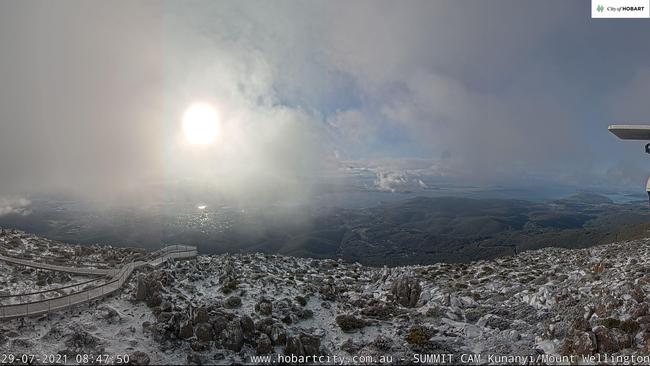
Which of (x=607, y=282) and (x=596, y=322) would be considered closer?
(x=596, y=322)

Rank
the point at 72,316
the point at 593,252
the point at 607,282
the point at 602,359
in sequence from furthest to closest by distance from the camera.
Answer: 1. the point at 593,252
2. the point at 607,282
3. the point at 72,316
4. the point at 602,359

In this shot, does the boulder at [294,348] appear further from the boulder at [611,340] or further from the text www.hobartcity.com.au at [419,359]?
the boulder at [611,340]

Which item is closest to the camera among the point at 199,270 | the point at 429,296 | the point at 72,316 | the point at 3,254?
the point at 72,316

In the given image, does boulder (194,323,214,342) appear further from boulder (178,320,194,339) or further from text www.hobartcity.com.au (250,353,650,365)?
text www.hobartcity.com.au (250,353,650,365)

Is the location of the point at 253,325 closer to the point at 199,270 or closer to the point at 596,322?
the point at 199,270

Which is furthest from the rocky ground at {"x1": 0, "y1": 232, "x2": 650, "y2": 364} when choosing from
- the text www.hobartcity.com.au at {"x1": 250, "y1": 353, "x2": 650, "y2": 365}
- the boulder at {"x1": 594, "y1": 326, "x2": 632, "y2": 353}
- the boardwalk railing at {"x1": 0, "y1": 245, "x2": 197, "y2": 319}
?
the boardwalk railing at {"x1": 0, "y1": 245, "x2": 197, "y2": 319}

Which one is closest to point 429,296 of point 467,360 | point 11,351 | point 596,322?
point 467,360

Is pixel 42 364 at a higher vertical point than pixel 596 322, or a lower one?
lower

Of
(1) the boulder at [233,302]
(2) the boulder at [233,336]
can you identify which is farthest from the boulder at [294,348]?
(1) the boulder at [233,302]
